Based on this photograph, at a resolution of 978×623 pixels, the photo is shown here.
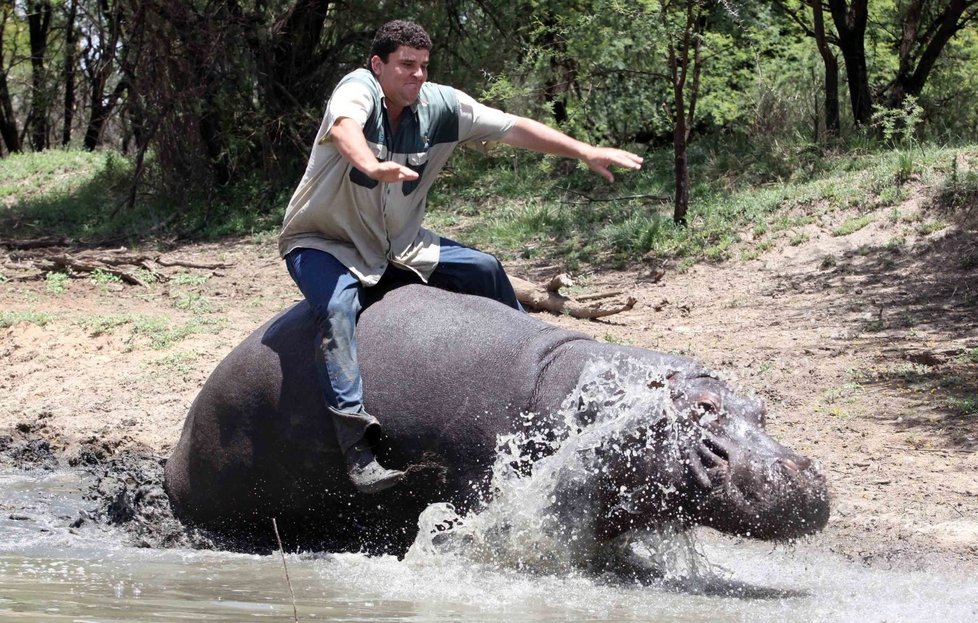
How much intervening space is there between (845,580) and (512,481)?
4.46 ft

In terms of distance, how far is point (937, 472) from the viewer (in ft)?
20.6

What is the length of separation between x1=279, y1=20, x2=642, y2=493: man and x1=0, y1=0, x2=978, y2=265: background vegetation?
653 centimetres

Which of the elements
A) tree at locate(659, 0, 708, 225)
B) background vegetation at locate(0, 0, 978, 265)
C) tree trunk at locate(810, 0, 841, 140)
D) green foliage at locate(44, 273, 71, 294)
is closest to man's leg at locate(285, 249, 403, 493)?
green foliage at locate(44, 273, 71, 294)

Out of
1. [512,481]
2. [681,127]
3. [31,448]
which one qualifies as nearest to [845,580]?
[512,481]

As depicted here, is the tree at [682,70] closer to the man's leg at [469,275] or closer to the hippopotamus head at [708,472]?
the man's leg at [469,275]

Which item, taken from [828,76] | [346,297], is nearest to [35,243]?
[828,76]

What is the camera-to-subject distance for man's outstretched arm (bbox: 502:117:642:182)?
535 centimetres

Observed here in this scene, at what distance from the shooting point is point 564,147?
553cm

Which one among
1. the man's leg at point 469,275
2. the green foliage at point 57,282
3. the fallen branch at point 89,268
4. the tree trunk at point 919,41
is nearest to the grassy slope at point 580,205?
the tree trunk at point 919,41

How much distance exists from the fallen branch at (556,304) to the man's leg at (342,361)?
14.7 feet

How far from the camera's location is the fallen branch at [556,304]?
31.6 ft

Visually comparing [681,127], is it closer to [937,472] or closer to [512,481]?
[937,472]

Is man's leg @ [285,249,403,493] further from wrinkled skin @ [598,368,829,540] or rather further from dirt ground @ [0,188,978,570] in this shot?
dirt ground @ [0,188,978,570]

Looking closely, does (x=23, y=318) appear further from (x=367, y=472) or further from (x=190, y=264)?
(x=367, y=472)
